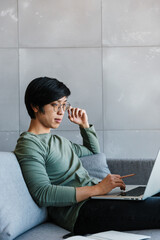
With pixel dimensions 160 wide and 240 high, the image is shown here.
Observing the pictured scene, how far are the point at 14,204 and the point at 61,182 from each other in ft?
1.20

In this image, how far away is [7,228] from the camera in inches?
61.1

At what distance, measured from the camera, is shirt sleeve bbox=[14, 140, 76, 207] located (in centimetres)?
172

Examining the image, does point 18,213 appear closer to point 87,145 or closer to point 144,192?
point 144,192

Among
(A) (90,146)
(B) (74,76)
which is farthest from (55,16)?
(A) (90,146)

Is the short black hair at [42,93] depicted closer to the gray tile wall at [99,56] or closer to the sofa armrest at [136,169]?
the sofa armrest at [136,169]

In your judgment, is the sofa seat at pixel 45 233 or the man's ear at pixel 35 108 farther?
the man's ear at pixel 35 108

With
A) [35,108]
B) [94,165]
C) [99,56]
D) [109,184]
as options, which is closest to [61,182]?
[109,184]

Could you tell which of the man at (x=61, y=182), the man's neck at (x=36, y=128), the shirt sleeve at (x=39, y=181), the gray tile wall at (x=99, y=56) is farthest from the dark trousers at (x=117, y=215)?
the gray tile wall at (x=99, y=56)

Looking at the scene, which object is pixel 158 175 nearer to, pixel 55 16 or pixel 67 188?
pixel 67 188

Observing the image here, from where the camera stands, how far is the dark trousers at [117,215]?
64.0 inches

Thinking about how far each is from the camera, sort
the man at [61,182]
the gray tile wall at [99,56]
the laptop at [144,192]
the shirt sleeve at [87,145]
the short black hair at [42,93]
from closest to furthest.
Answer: the laptop at [144,192] → the man at [61,182] → the short black hair at [42,93] → the shirt sleeve at [87,145] → the gray tile wall at [99,56]

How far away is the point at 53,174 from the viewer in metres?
1.92

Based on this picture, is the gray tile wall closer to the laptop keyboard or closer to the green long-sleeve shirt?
the green long-sleeve shirt

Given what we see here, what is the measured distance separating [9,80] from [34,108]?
1.28 meters
